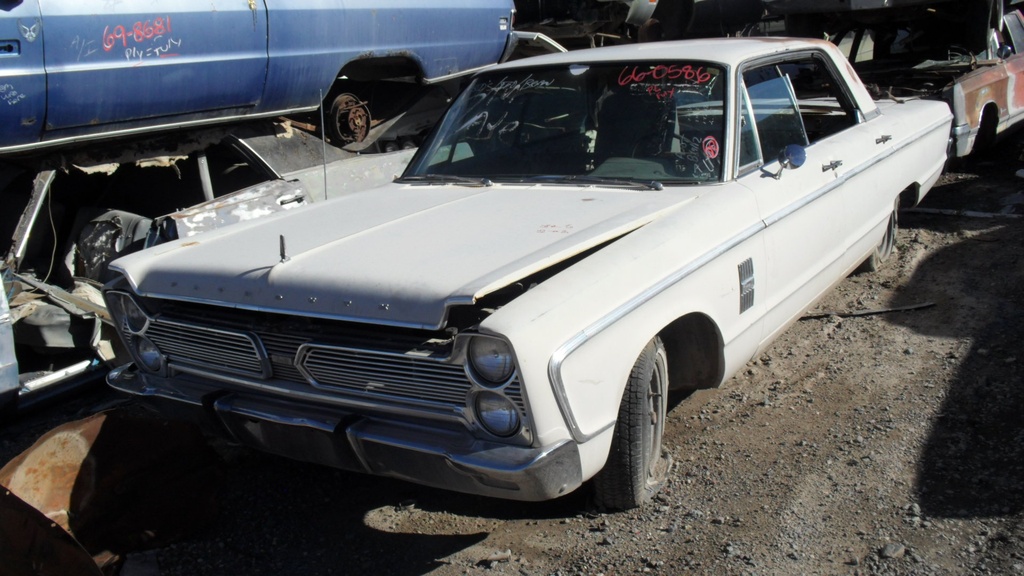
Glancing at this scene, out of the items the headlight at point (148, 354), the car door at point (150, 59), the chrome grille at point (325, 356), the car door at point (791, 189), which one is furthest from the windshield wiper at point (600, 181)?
the car door at point (150, 59)

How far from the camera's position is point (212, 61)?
552 centimetres

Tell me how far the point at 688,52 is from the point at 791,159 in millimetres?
681

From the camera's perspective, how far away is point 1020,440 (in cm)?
348

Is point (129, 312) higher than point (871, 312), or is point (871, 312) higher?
point (129, 312)

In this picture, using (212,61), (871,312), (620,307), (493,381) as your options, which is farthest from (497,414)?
(212,61)

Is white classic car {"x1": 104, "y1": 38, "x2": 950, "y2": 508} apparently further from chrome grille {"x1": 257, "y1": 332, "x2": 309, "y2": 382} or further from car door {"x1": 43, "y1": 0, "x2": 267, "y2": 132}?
car door {"x1": 43, "y1": 0, "x2": 267, "y2": 132}

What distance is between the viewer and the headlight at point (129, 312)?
133 inches

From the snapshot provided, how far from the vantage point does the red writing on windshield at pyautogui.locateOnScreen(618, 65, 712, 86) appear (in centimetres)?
397

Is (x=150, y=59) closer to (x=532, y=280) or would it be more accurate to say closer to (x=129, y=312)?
(x=129, y=312)

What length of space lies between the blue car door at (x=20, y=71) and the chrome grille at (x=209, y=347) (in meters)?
2.12

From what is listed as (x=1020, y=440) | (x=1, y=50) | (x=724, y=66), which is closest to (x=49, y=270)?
(x=1, y=50)

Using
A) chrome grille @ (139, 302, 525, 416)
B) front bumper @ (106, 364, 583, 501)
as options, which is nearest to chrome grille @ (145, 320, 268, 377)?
chrome grille @ (139, 302, 525, 416)

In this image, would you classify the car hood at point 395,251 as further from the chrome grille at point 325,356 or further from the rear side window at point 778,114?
the rear side window at point 778,114

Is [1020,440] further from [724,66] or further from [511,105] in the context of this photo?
[511,105]
